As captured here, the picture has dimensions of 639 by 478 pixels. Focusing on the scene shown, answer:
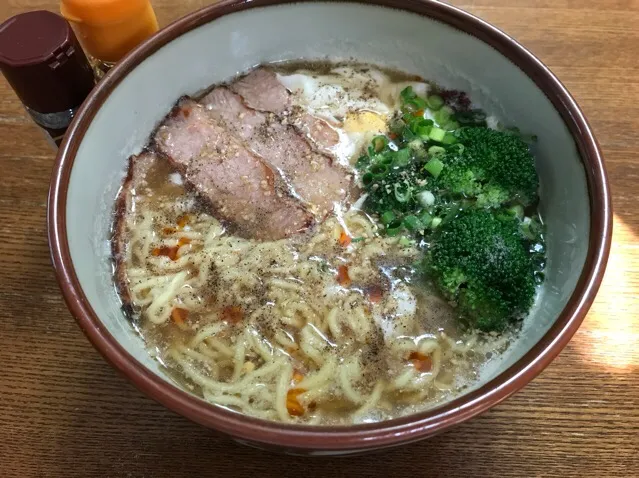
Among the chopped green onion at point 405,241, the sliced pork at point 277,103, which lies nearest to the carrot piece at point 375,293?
the chopped green onion at point 405,241

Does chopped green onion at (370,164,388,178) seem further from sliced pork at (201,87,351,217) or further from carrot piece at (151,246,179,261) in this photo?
carrot piece at (151,246,179,261)

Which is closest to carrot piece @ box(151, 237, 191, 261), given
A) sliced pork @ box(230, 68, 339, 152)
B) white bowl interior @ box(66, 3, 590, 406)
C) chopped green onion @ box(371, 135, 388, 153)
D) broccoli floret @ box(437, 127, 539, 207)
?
white bowl interior @ box(66, 3, 590, 406)

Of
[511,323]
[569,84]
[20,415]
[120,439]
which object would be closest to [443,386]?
[511,323]

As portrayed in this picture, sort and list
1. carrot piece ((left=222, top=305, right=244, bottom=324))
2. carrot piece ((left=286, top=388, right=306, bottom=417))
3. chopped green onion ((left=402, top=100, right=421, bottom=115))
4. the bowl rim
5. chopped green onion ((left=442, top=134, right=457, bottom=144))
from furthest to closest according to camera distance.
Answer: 1. chopped green onion ((left=402, top=100, right=421, bottom=115))
2. chopped green onion ((left=442, top=134, right=457, bottom=144))
3. carrot piece ((left=222, top=305, right=244, bottom=324))
4. carrot piece ((left=286, top=388, right=306, bottom=417))
5. the bowl rim

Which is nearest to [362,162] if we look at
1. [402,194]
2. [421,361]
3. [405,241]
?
[402,194]

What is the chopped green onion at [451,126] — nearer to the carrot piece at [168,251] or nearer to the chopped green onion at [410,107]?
the chopped green onion at [410,107]

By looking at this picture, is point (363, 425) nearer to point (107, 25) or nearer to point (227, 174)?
point (227, 174)
